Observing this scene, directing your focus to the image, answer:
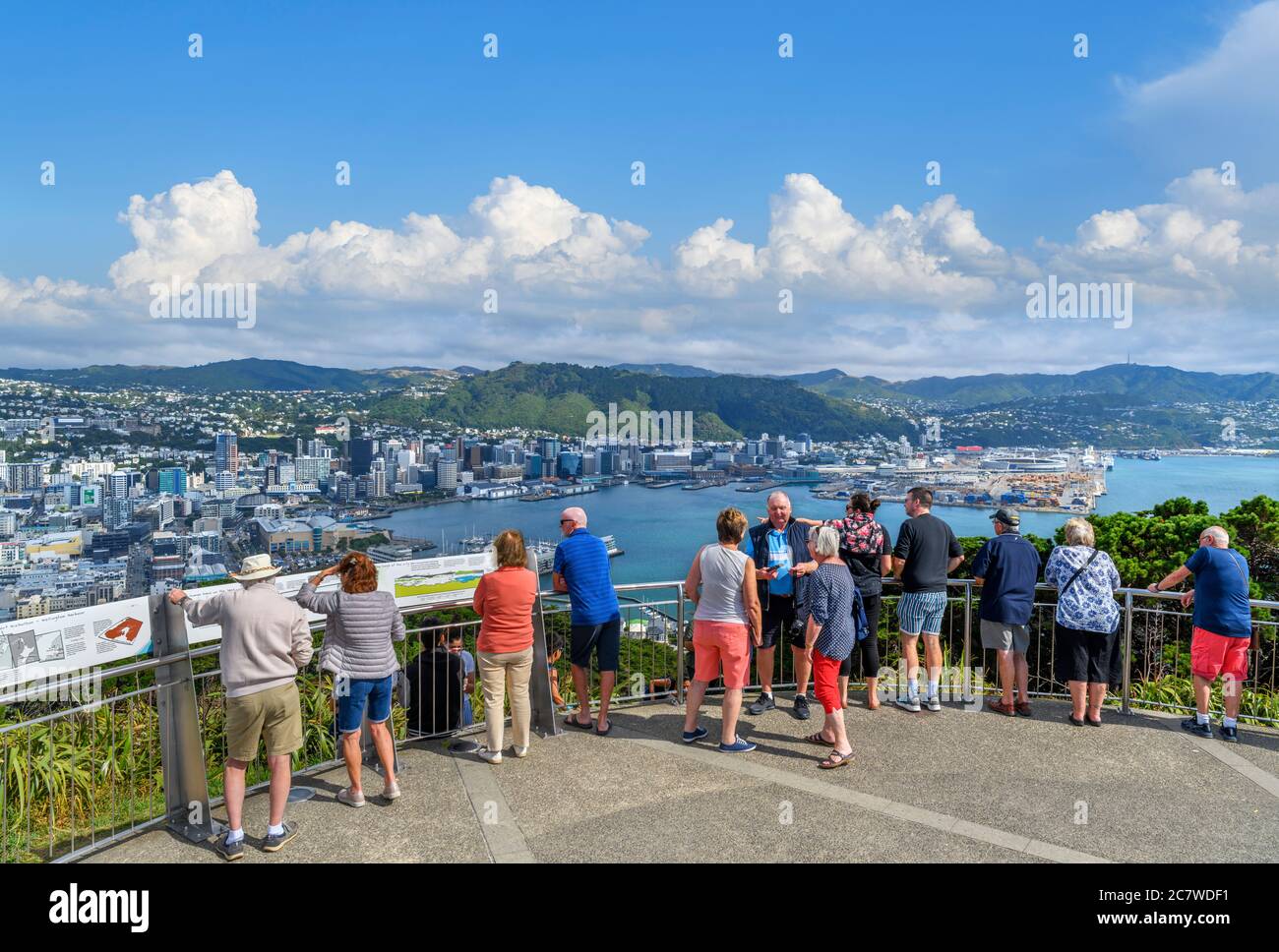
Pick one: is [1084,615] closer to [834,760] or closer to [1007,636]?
[1007,636]

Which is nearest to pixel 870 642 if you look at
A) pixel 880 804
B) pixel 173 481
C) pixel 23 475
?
pixel 880 804

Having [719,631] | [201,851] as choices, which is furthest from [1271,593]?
[201,851]

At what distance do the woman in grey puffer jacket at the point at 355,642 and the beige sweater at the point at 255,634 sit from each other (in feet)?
1.22

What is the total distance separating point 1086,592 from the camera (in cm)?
632

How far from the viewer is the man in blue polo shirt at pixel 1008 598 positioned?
21.6 ft

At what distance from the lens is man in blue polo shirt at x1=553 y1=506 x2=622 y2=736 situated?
6.07 m

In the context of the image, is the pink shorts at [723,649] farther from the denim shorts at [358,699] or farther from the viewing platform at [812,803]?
the denim shorts at [358,699]

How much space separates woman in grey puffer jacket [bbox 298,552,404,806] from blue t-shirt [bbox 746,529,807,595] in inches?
117

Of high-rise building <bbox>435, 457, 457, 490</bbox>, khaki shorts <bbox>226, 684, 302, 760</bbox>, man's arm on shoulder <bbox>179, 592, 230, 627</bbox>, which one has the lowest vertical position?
high-rise building <bbox>435, 457, 457, 490</bbox>

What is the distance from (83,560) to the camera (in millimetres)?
57875

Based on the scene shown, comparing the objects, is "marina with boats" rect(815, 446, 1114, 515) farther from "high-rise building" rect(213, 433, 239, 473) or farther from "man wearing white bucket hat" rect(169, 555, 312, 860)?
"high-rise building" rect(213, 433, 239, 473)

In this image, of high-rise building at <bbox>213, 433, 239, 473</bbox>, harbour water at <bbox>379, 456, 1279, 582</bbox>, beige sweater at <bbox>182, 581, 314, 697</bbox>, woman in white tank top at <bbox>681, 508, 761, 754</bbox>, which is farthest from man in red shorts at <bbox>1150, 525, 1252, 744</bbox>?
high-rise building at <bbox>213, 433, 239, 473</bbox>

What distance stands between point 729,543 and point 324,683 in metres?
4.76

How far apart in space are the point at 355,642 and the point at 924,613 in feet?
14.8
